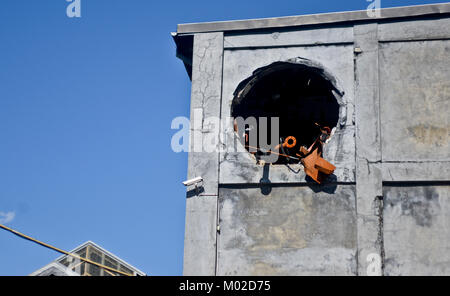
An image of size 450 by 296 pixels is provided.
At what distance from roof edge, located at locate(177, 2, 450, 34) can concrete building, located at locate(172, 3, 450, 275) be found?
23 millimetres

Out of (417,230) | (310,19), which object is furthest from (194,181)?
(417,230)

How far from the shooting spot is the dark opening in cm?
1727

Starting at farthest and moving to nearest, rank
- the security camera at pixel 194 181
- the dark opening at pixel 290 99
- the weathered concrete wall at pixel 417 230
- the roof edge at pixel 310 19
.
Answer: the dark opening at pixel 290 99
the roof edge at pixel 310 19
the security camera at pixel 194 181
the weathered concrete wall at pixel 417 230

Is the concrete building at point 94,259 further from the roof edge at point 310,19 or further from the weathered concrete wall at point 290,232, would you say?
the roof edge at point 310,19

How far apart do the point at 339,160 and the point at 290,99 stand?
3.56 meters

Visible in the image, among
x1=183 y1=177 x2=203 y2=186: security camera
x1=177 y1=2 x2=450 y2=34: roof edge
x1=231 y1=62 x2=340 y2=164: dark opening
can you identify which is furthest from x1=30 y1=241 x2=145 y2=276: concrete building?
x1=177 y1=2 x2=450 y2=34: roof edge

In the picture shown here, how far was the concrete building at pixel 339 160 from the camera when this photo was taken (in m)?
15.6

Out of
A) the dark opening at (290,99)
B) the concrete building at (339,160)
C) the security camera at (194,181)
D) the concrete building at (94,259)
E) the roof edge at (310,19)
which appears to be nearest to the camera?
the concrete building at (339,160)

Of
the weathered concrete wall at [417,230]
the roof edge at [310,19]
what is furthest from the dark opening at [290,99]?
the weathered concrete wall at [417,230]

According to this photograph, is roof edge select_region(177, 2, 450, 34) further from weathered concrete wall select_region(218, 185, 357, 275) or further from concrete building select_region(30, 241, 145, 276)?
concrete building select_region(30, 241, 145, 276)

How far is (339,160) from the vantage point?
16250mm

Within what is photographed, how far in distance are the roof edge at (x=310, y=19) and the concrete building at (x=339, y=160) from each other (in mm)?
23
